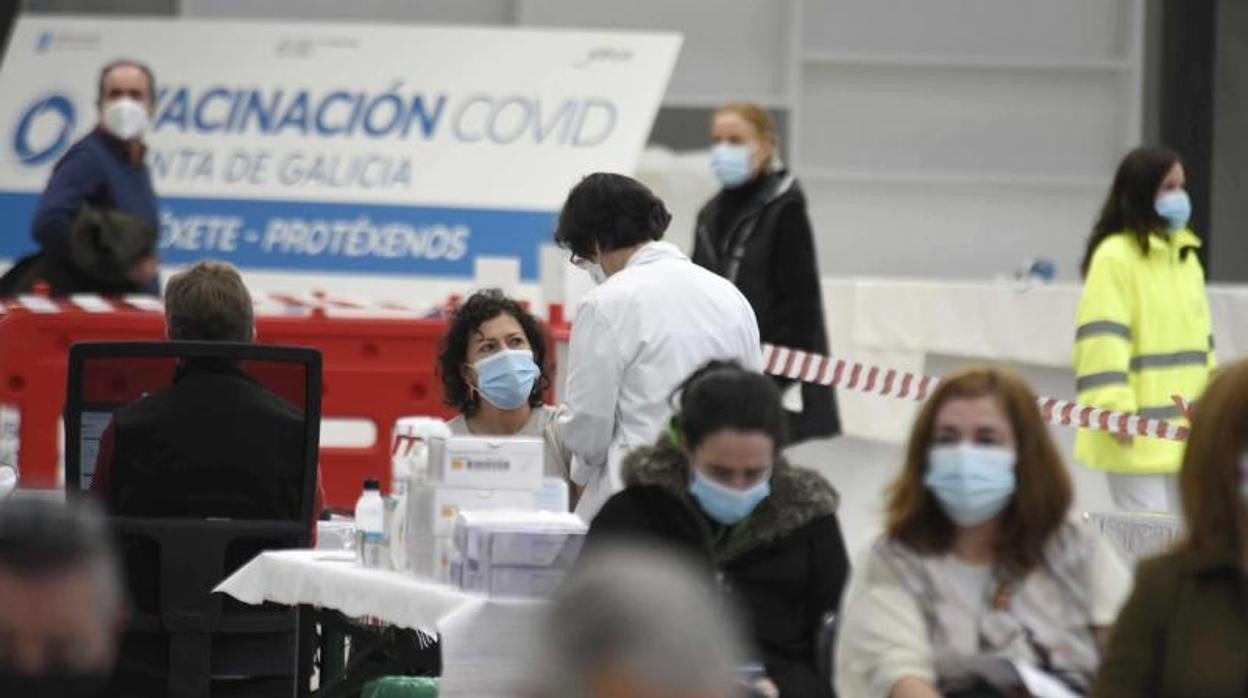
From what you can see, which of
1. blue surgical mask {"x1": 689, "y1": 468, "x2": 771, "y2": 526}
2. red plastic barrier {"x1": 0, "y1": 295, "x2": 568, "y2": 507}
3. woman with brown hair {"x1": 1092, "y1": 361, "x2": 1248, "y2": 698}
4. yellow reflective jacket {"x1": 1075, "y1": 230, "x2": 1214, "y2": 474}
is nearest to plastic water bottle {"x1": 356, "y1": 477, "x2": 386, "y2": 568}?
blue surgical mask {"x1": 689, "y1": 468, "x2": 771, "y2": 526}

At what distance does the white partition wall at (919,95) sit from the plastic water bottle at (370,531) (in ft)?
35.1

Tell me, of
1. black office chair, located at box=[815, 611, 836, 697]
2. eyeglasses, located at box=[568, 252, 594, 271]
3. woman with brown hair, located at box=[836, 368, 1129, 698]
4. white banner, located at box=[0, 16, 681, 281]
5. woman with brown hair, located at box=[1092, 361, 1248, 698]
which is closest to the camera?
woman with brown hair, located at box=[1092, 361, 1248, 698]

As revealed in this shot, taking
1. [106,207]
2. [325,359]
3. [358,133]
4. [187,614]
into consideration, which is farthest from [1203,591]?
[358,133]

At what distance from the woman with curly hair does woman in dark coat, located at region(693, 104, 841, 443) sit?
2.01 m

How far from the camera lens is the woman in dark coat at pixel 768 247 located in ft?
30.7

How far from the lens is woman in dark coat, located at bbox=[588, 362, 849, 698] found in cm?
516

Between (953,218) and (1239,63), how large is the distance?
2.11 metres

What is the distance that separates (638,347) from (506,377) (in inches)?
17.2

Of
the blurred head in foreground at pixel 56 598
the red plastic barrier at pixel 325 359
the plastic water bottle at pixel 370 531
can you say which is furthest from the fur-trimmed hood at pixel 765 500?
the red plastic barrier at pixel 325 359

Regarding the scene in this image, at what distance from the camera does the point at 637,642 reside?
2.33m

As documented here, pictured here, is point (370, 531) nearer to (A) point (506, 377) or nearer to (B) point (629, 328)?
(B) point (629, 328)

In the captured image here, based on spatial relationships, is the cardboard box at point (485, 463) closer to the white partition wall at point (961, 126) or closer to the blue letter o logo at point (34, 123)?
the blue letter o logo at point (34, 123)

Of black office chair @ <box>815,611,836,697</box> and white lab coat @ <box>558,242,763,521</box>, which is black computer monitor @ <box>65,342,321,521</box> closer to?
white lab coat @ <box>558,242,763,521</box>

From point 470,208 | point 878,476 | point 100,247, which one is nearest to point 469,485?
point 100,247
